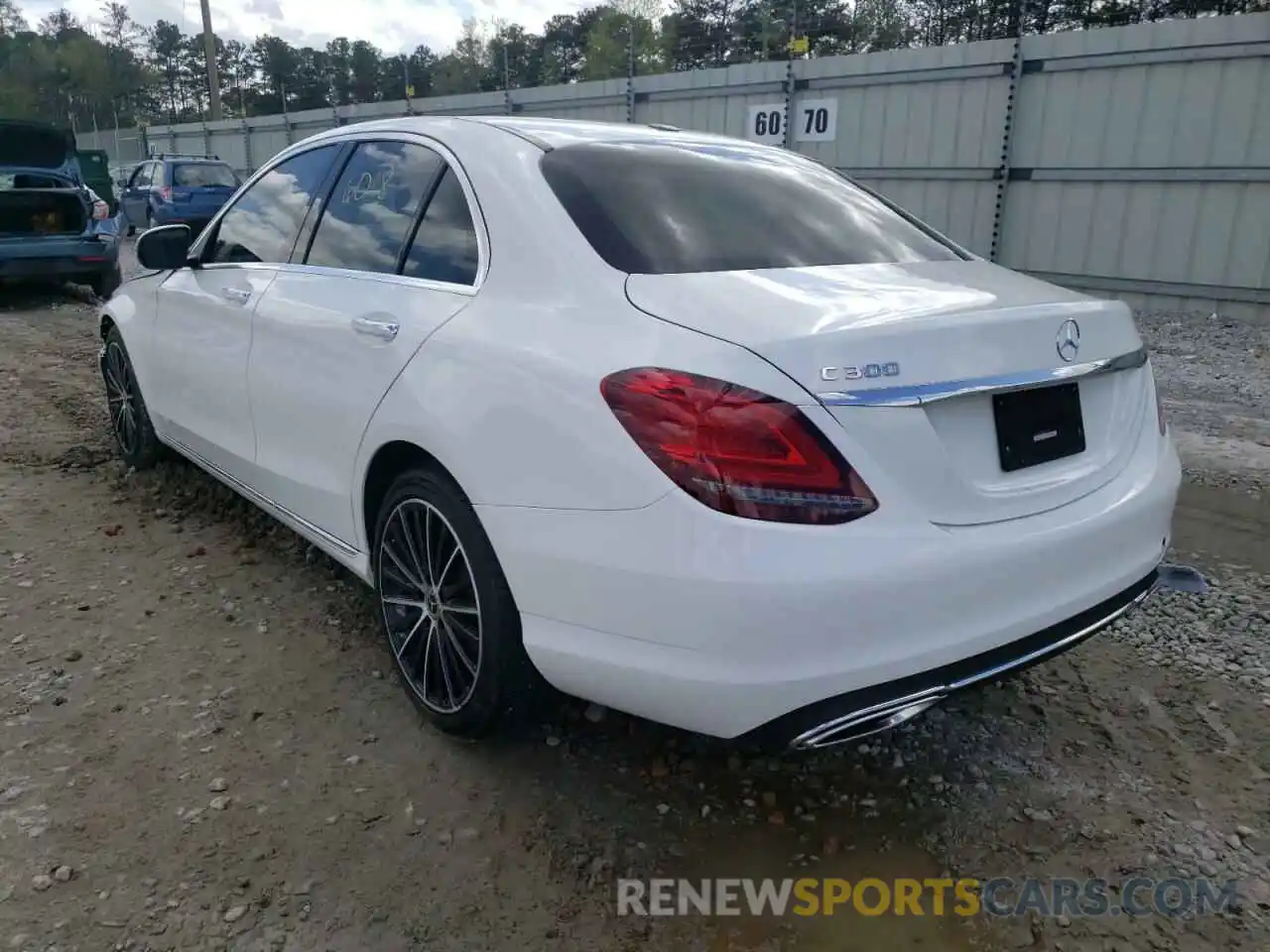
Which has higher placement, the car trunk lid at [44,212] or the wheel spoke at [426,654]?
the car trunk lid at [44,212]

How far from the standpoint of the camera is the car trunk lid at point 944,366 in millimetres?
1978

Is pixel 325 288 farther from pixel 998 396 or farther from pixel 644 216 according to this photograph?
pixel 998 396

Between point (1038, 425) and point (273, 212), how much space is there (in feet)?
9.39

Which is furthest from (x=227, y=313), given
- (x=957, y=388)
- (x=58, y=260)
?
(x=58, y=260)

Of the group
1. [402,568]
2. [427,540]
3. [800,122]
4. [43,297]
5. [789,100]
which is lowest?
[43,297]

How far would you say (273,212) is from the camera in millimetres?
3727

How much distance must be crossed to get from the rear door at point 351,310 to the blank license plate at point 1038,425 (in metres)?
1.36

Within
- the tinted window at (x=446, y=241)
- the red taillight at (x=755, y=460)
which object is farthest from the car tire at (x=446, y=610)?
the red taillight at (x=755, y=460)

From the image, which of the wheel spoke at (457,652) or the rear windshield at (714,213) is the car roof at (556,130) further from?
the wheel spoke at (457,652)

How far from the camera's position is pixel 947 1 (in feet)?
72.7

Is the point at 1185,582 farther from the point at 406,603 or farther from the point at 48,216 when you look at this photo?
the point at 48,216

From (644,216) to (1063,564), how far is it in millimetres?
1323

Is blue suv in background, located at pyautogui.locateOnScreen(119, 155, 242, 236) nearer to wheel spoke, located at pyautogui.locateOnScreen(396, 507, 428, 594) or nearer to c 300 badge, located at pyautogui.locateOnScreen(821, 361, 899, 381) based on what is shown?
wheel spoke, located at pyautogui.locateOnScreen(396, 507, 428, 594)

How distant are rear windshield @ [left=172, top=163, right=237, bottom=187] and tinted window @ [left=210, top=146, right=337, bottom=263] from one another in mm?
15782
